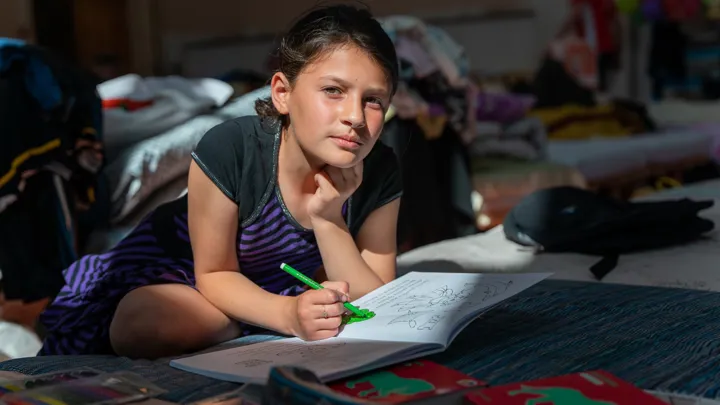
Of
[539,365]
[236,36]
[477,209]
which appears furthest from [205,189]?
[236,36]

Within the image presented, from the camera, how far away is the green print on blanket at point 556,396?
33.2 inches

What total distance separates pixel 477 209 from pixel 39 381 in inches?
86.2

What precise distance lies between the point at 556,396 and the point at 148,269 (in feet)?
2.38

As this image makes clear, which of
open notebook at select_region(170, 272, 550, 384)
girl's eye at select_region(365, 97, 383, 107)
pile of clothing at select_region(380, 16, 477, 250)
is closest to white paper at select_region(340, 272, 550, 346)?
open notebook at select_region(170, 272, 550, 384)

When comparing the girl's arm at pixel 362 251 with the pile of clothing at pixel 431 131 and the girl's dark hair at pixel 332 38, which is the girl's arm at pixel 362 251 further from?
the pile of clothing at pixel 431 131

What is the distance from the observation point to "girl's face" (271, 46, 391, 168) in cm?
112

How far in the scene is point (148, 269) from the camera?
1341 mm

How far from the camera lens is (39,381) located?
3.14 feet

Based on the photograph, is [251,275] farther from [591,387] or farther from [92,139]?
[92,139]

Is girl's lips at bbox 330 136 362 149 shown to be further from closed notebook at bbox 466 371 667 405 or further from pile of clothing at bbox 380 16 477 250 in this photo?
pile of clothing at bbox 380 16 477 250

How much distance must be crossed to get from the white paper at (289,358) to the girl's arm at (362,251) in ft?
0.58

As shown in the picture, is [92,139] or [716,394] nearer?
[716,394]

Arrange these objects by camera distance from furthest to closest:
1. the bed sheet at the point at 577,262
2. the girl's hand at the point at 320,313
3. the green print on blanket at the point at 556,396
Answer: the bed sheet at the point at 577,262, the girl's hand at the point at 320,313, the green print on blanket at the point at 556,396

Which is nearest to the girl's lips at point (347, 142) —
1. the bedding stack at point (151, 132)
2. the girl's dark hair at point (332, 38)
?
the girl's dark hair at point (332, 38)
